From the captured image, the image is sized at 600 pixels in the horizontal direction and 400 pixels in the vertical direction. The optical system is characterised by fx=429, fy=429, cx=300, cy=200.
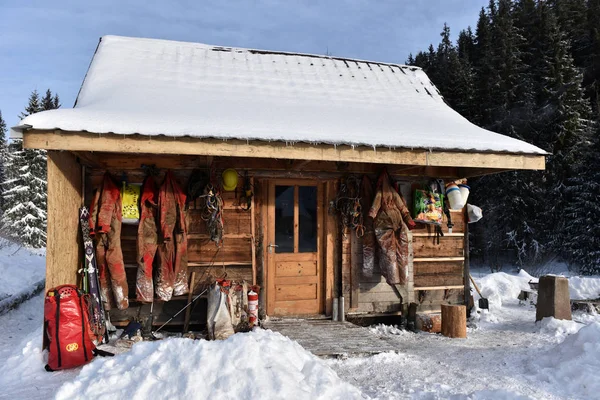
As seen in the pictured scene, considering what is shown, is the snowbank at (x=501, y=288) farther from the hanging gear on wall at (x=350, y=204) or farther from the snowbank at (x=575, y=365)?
the snowbank at (x=575, y=365)

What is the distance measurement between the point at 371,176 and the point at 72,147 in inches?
172

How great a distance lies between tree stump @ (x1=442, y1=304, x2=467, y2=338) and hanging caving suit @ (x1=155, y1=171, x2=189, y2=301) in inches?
153

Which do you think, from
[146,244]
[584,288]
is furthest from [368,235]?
[584,288]

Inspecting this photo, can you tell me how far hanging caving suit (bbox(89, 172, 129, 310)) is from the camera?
5.76m

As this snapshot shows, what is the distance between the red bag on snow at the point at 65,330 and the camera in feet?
14.8

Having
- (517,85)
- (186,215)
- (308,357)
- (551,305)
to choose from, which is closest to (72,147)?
(186,215)

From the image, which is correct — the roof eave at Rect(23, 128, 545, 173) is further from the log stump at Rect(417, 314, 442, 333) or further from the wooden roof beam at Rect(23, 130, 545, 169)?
the log stump at Rect(417, 314, 442, 333)

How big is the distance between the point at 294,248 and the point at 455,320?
2.67m

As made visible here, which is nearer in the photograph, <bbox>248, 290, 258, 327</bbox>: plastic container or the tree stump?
<bbox>248, 290, 258, 327</bbox>: plastic container

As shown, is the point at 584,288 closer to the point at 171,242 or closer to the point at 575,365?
the point at 575,365

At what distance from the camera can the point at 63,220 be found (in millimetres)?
5102

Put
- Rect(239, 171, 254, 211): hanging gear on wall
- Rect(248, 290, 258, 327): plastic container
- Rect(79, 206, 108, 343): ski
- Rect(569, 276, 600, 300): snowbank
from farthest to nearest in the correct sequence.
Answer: Rect(569, 276, 600, 300): snowbank < Rect(239, 171, 254, 211): hanging gear on wall < Rect(248, 290, 258, 327): plastic container < Rect(79, 206, 108, 343): ski

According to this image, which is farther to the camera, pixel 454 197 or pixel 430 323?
pixel 454 197

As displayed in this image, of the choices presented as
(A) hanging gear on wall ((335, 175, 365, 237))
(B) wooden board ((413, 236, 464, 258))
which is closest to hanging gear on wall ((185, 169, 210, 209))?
(A) hanging gear on wall ((335, 175, 365, 237))
